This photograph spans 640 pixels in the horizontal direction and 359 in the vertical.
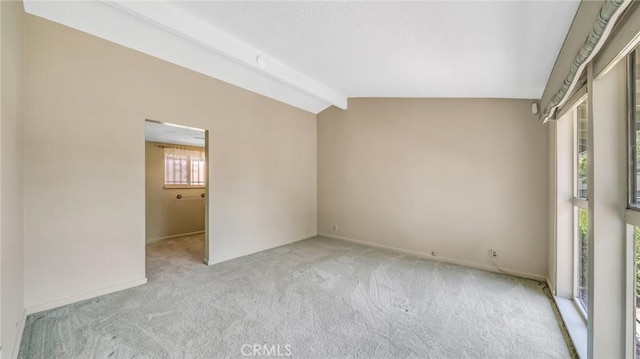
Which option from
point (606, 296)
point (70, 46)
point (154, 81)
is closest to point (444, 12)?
point (606, 296)

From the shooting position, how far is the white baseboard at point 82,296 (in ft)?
7.41

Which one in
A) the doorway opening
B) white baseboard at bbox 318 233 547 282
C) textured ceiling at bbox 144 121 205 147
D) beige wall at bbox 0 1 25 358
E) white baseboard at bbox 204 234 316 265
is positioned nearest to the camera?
beige wall at bbox 0 1 25 358

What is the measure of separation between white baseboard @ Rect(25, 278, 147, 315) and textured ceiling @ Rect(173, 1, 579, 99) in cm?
285

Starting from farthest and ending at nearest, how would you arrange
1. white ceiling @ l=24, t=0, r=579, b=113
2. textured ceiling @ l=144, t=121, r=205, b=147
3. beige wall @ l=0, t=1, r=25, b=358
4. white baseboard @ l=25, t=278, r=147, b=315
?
textured ceiling @ l=144, t=121, r=205, b=147
white baseboard @ l=25, t=278, r=147, b=315
white ceiling @ l=24, t=0, r=579, b=113
beige wall @ l=0, t=1, r=25, b=358

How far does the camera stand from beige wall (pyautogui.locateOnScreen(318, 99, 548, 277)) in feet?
10.7

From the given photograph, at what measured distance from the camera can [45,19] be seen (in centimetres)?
232

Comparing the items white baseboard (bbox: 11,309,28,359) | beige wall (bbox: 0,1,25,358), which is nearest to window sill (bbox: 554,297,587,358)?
beige wall (bbox: 0,1,25,358)

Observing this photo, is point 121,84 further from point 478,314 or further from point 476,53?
point 478,314

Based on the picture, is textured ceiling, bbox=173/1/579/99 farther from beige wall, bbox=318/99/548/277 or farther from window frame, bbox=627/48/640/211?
beige wall, bbox=318/99/548/277

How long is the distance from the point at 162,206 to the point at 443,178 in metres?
5.36

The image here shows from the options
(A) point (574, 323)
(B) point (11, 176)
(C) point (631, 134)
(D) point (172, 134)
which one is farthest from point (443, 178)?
(D) point (172, 134)

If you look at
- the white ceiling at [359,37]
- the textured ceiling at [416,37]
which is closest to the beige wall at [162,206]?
the white ceiling at [359,37]

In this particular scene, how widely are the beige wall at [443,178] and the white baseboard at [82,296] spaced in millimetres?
3293

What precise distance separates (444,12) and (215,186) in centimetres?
327
